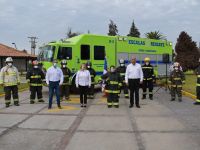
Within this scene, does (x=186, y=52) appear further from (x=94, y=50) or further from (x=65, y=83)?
(x=65, y=83)

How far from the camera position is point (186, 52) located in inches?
2424

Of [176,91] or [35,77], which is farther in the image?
[176,91]

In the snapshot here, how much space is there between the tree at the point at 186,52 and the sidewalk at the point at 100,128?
44.9m

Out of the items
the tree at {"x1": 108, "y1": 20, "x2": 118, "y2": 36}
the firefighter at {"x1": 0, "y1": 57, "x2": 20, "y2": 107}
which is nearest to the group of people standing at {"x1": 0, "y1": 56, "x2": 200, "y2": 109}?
the firefighter at {"x1": 0, "y1": 57, "x2": 20, "y2": 107}

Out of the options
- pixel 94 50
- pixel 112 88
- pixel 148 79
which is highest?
pixel 94 50

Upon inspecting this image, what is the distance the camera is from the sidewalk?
27.7 feet

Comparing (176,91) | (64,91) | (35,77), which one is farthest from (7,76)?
(176,91)

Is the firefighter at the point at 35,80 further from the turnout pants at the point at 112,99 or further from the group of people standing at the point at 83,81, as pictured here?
the turnout pants at the point at 112,99

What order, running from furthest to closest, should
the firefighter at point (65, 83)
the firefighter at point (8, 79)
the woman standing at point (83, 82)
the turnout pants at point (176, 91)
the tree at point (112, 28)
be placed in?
the tree at point (112, 28)
the firefighter at point (65, 83)
the turnout pants at point (176, 91)
the firefighter at point (8, 79)
the woman standing at point (83, 82)

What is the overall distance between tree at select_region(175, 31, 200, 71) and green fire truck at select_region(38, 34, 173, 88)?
3435 centimetres

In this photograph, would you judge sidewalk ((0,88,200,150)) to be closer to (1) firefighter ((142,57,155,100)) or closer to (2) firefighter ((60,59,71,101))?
(2) firefighter ((60,59,71,101))

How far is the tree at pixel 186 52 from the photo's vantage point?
59.2 metres

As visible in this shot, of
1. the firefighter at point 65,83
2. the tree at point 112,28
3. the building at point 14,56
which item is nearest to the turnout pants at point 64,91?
the firefighter at point 65,83

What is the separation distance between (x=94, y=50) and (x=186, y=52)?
4178 centimetres
